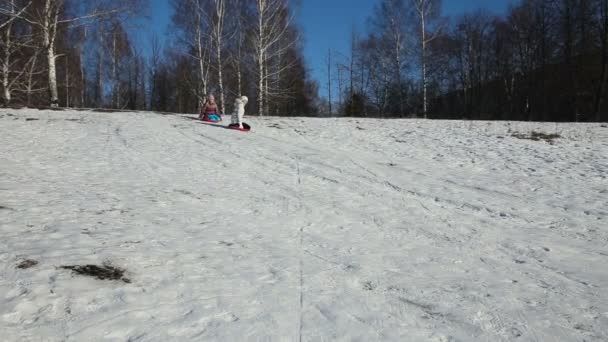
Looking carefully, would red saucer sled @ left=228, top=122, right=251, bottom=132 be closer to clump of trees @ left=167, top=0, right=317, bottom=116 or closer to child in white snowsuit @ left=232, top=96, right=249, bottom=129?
child in white snowsuit @ left=232, top=96, right=249, bottom=129

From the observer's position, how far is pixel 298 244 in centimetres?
408

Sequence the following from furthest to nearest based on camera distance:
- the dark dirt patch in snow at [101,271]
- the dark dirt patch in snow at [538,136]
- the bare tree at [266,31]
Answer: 1. the bare tree at [266,31]
2. the dark dirt patch in snow at [538,136]
3. the dark dirt patch in snow at [101,271]

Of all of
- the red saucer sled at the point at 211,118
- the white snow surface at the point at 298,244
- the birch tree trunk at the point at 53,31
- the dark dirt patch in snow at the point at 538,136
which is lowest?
the white snow surface at the point at 298,244

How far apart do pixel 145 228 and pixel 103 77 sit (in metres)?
32.3

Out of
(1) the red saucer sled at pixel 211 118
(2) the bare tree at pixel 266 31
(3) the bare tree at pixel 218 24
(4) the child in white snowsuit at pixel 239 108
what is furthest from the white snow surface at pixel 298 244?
(3) the bare tree at pixel 218 24

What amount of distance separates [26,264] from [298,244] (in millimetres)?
2479

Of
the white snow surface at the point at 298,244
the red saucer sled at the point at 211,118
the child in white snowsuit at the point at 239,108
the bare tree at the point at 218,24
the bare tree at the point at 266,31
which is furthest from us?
the bare tree at the point at 218,24

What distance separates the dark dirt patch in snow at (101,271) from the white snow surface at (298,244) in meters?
0.07

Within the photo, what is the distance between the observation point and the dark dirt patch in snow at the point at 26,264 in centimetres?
307

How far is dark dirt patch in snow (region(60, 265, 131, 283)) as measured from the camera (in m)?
3.05

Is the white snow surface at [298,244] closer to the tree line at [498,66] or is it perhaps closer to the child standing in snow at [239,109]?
the child standing in snow at [239,109]

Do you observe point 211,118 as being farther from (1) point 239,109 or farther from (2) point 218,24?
(2) point 218,24

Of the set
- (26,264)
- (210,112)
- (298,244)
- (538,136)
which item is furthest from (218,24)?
(26,264)

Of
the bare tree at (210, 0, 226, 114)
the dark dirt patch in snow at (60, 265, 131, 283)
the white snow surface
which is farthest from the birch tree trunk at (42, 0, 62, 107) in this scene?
the dark dirt patch in snow at (60, 265, 131, 283)
